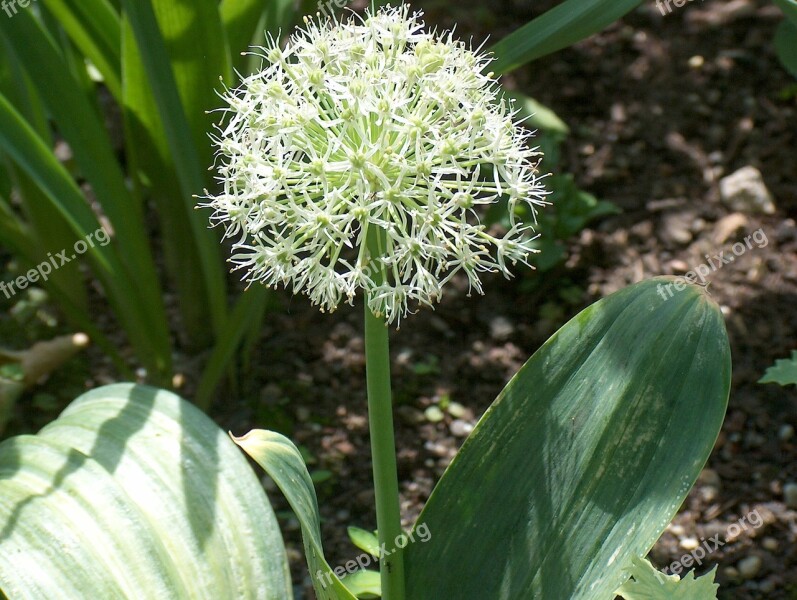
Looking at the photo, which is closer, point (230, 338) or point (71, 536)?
point (71, 536)

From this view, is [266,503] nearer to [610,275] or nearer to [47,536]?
[47,536]

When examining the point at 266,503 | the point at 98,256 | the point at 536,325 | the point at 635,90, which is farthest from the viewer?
the point at 635,90

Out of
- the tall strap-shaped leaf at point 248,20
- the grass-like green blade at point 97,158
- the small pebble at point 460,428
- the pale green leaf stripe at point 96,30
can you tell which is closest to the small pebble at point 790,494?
the small pebble at point 460,428

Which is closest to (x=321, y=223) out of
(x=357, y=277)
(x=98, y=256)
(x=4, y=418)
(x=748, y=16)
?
(x=357, y=277)

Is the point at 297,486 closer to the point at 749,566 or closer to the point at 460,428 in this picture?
the point at 460,428

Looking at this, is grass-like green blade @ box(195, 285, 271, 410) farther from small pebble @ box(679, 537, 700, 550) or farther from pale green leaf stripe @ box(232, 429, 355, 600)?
small pebble @ box(679, 537, 700, 550)

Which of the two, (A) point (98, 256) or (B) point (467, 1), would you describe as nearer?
(A) point (98, 256)
